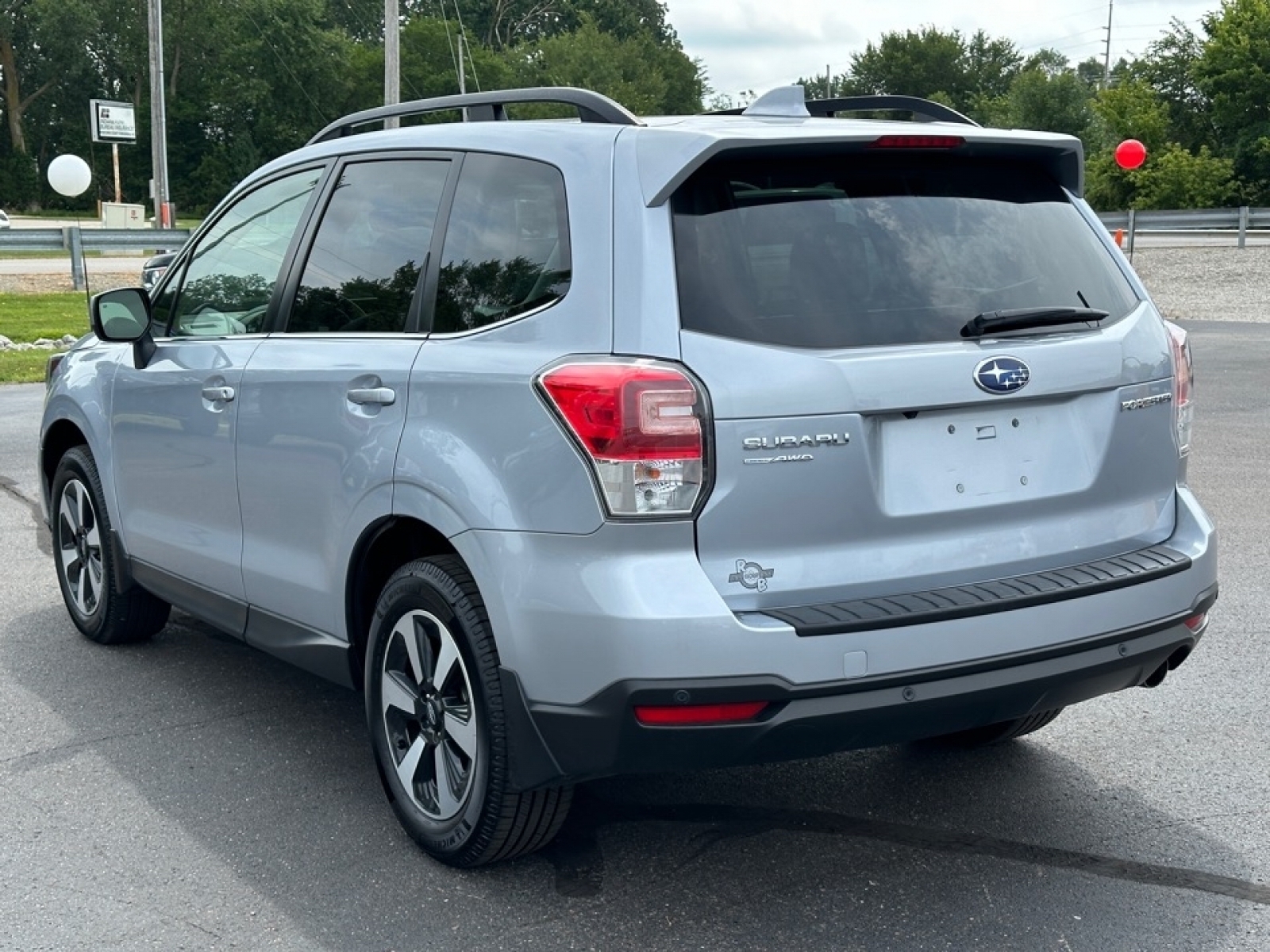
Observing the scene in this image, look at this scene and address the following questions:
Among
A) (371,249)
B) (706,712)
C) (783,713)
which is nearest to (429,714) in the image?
(706,712)

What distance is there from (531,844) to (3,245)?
89.9 feet

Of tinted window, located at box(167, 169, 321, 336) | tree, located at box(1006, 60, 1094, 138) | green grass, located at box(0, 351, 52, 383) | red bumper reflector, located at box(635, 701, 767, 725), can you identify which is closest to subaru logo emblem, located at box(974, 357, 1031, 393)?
red bumper reflector, located at box(635, 701, 767, 725)

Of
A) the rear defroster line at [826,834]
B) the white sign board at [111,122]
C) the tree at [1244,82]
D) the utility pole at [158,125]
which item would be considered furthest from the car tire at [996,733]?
the tree at [1244,82]

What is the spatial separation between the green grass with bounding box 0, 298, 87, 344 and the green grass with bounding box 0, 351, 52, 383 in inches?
53.2

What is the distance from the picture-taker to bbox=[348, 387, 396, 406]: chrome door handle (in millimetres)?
3764

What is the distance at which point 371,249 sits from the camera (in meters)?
4.11

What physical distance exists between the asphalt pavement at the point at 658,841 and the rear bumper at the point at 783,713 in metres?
0.44

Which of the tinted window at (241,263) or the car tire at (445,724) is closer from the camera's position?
the car tire at (445,724)

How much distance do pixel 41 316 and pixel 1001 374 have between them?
20.6m

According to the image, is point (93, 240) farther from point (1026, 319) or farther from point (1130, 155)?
point (1026, 319)

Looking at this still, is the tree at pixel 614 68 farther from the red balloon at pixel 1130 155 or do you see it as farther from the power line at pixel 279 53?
the red balloon at pixel 1130 155

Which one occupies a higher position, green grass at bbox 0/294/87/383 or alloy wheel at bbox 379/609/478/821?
alloy wheel at bbox 379/609/478/821

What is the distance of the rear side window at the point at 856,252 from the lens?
3.25 meters

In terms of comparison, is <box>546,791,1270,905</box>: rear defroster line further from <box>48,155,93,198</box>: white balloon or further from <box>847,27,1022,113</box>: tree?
<box>847,27,1022,113</box>: tree
